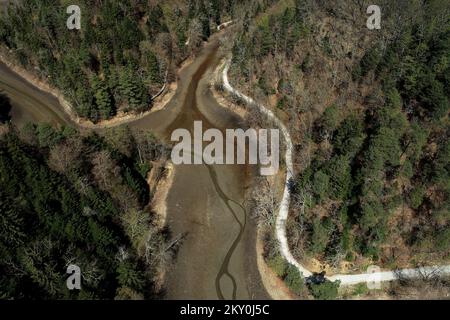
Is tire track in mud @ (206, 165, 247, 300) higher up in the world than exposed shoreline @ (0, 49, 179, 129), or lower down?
lower down

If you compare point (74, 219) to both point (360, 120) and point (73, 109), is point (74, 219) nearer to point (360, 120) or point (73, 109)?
point (73, 109)

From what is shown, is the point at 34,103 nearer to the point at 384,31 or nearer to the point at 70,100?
the point at 70,100

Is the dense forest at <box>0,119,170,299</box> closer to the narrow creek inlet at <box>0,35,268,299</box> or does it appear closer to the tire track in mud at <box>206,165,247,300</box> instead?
the narrow creek inlet at <box>0,35,268,299</box>

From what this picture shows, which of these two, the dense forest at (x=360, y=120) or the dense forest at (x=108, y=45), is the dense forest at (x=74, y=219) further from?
the dense forest at (x=108, y=45)

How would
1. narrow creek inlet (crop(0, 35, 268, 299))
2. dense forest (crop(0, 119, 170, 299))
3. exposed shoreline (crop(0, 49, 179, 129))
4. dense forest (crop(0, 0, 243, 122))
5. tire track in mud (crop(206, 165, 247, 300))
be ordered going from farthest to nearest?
exposed shoreline (crop(0, 49, 179, 129)) < dense forest (crop(0, 0, 243, 122)) < narrow creek inlet (crop(0, 35, 268, 299)) < tire track in mud (crop(206, 165, 247, 300)) < dense forest (crop(0, 119, 170, 299))

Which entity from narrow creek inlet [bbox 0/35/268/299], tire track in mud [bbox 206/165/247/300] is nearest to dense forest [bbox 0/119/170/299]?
narrow creek inlet [bbox 0/35/268/299]
